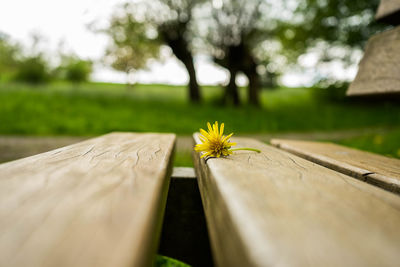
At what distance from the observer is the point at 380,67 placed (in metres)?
1.47

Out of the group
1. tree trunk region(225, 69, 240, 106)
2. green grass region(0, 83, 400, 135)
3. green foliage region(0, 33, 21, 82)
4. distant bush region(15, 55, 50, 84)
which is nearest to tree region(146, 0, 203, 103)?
tree trunk region(225, 69, 240, 106)

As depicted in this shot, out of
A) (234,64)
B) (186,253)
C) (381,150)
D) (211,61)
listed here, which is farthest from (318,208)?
(211,61)

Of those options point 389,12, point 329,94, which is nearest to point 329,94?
point 329,94

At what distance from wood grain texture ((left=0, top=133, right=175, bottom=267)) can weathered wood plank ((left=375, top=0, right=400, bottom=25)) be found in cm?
173

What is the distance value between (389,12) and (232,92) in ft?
41.2

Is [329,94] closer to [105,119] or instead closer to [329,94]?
[329,94]

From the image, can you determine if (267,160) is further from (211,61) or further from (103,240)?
(211,61)

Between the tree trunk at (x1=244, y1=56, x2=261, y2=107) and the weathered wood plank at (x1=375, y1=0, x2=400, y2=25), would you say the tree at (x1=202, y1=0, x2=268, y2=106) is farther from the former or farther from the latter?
the weathered wood plank at (x1=375, y1=0, x2=400, y2=25)

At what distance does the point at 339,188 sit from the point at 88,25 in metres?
14.1

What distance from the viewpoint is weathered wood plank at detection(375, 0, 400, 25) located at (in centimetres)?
151

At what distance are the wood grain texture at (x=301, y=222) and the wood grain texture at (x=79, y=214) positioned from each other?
0.15 metres

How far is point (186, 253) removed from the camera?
4.27 feet

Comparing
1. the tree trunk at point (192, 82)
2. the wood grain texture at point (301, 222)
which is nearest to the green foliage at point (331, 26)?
the tree trunk at point (192, 82)

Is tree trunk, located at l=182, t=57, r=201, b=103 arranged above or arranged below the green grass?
above
